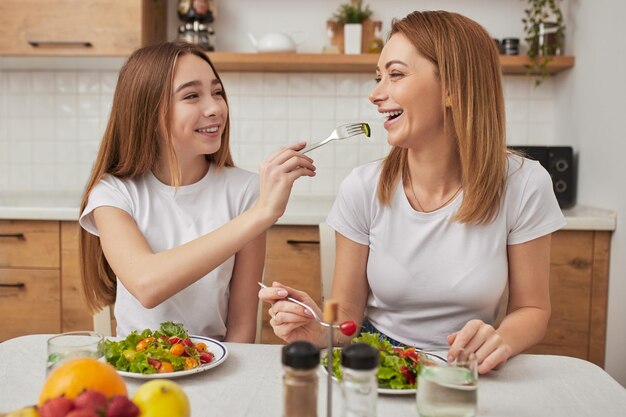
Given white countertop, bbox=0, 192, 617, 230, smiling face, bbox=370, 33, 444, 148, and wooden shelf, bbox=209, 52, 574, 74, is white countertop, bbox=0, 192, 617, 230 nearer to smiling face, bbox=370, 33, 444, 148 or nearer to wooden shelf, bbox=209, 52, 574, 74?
wooden shelf, bbox=209, 52, 574, 74

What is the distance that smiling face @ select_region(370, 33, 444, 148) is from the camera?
4.61ft

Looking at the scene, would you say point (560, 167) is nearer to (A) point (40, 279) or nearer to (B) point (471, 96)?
(B) point (471, 96)

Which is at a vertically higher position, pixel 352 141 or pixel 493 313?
pixel 352 141

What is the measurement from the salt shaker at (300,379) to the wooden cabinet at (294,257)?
1701 mm

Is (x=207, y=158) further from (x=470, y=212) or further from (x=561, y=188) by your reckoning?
(x=561, y=188)

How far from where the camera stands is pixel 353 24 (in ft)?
9.29

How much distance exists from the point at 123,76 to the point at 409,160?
0.68 metres

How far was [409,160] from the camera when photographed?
59.6 inches

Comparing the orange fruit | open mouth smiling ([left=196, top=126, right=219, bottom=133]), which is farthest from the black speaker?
the orange fruit

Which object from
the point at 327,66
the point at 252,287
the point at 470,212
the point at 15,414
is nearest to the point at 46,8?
the point at 327,66

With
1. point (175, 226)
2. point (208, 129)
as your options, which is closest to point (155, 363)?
point (175, 226)

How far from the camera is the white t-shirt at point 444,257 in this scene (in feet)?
4.58

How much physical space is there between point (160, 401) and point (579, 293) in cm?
204

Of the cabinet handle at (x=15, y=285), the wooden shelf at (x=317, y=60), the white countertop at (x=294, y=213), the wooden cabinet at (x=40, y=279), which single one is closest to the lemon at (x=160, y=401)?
the white countertop at (x=294, y=213)
